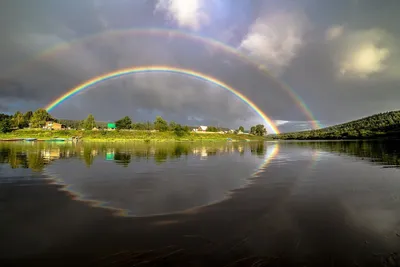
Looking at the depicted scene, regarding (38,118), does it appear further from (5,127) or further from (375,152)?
(375,152)

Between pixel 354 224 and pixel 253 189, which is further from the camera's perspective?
pixel 253 189

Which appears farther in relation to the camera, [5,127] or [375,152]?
[5,127]

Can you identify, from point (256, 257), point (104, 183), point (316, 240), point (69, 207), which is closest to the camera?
point (256, 257)

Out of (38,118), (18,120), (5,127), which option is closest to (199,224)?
(5,127)

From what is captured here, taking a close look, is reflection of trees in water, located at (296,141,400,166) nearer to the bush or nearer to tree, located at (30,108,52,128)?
the bush

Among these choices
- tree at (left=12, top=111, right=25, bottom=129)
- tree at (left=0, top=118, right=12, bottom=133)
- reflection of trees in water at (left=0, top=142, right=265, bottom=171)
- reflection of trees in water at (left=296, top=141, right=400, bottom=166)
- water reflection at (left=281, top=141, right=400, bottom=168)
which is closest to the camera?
reflection of trees in water at (left=0, top=142, right=265, bottom=171)

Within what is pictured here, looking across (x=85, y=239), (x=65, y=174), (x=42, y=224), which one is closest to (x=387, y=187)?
(x=85, y=239)

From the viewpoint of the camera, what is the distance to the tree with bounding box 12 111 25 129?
183625 millimetres

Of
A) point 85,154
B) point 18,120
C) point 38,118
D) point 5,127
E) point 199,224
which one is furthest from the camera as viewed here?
point 38,118

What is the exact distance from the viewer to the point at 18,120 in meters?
184

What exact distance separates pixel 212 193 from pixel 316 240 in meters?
9.35

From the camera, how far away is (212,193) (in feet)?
60.9

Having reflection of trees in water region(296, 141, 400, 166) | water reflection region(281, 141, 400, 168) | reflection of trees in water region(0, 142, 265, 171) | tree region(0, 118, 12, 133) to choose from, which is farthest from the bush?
reflection of trees in water region(296, 141, 400, 166)

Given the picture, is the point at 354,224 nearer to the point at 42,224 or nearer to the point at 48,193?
the point at 42,224
